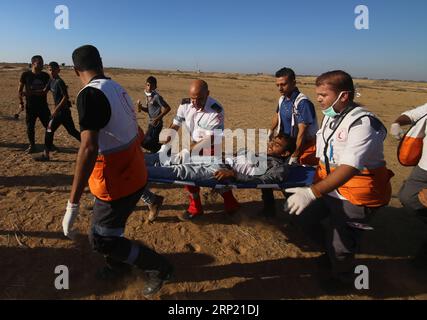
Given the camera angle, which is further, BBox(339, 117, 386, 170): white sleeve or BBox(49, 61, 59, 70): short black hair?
BBox(49, 61, 59, 70): short black hair

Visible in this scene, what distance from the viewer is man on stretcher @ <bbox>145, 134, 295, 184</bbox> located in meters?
3.95

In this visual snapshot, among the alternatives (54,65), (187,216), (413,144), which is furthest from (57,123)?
(413,144)

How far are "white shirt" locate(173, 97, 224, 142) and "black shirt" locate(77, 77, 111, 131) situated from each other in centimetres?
236

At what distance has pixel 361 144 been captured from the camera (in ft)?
8.82

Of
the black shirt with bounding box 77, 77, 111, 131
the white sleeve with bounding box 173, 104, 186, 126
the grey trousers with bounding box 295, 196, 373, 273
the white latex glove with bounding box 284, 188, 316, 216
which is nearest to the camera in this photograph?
the black shirt with bounding box 77, 77, 111, 131

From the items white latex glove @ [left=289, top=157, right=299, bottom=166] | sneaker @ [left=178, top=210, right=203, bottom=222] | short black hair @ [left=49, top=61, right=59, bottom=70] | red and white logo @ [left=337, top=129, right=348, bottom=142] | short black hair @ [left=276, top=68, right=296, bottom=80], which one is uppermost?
short black hair @ [left=49, top=61, right=59, bottom=70]

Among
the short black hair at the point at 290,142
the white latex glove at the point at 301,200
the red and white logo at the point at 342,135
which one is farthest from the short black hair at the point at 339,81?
the short black hair at the point at 290,142

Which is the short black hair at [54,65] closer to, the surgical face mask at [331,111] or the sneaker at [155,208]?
the sneaker at [155,208]

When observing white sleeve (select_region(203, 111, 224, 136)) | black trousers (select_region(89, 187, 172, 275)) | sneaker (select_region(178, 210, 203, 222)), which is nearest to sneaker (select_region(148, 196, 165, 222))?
sneaker (select_region(178, 210, 203, 222))

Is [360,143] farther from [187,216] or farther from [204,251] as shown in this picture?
[187,216]

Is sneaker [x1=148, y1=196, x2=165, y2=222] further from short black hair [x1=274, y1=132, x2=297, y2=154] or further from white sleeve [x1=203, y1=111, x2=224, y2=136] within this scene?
short black hair [x1=274, y1=132, x2=297, y2=154]
